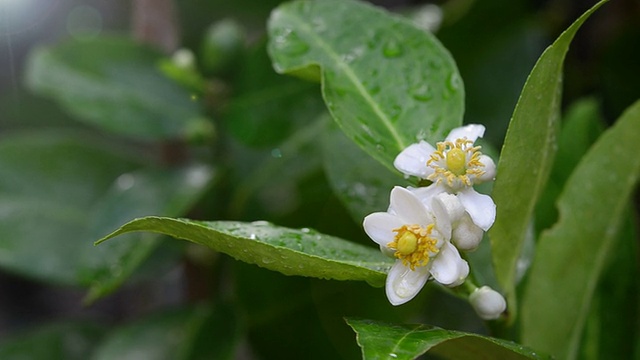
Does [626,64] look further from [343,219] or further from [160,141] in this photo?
[160,141]

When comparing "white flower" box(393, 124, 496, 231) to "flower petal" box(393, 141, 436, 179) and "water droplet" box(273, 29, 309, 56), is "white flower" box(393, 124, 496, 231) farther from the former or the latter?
"water droplet" box(273, 29, 309, 56)

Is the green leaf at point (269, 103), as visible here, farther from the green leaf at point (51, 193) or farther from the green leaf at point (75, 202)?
the green leaf at point (51, 193)

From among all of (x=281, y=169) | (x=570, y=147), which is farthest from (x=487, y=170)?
(x=281, y=169)

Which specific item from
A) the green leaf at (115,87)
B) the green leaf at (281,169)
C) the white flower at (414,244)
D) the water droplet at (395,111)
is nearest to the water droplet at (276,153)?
the green leaf at (281,169)

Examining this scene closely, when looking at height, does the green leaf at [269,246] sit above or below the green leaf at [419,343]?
above

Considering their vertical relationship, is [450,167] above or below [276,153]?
above

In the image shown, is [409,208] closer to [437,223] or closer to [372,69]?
[437,223]
